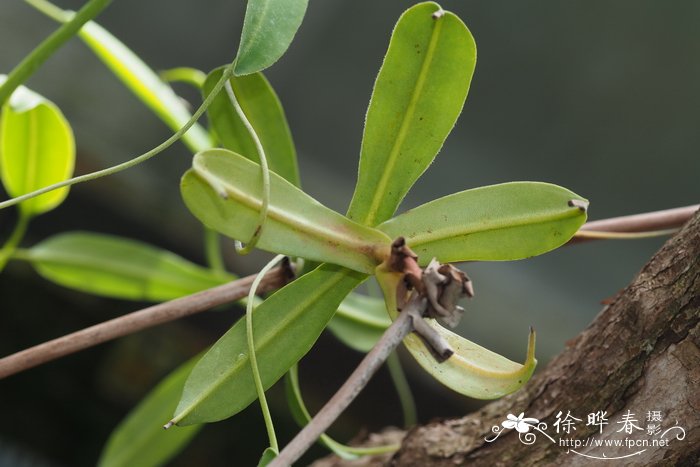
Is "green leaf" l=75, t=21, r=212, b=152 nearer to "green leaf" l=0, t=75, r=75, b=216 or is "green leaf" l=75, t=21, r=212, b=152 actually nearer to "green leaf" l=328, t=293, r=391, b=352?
"green leaf" l=0, t=75, r=75, b=216

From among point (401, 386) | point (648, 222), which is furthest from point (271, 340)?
point (401, 386)

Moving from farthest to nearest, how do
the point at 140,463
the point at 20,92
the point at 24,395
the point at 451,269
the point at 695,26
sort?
the point at 24,395 → the point at 695,26 → the point at 140,463 → the point at 20,92 → the point at 451,269

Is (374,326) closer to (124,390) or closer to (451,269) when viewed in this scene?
(451,269)

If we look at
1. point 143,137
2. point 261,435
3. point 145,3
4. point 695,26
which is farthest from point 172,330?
point 695,26

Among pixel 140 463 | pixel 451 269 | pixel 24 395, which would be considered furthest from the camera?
pixel 24 395

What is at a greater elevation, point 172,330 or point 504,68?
point 504,68

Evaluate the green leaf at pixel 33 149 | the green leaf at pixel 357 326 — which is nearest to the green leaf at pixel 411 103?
the green leaf at pixel 357 326

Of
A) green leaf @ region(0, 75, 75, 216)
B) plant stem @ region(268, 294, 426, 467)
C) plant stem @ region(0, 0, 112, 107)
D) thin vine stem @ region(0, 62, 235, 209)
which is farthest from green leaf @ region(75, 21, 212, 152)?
plant stem @ region(268, 294, 426, 467)
